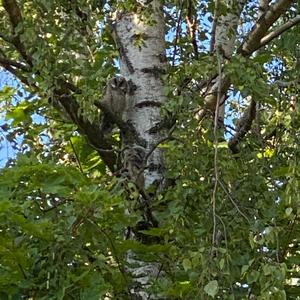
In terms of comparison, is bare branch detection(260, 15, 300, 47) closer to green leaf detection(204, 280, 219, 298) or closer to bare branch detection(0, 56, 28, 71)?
bare branch detection(0, 56, 28, 71)

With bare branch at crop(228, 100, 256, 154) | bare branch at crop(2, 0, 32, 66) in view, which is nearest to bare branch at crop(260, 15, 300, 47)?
bare branch at crop(228, 100, 256, 154)

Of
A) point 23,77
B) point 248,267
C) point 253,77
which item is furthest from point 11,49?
point 248,267

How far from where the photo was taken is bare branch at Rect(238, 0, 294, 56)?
264cm

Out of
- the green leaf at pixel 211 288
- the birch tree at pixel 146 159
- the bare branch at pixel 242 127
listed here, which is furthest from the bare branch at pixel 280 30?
the green leaf at pixel 211 288

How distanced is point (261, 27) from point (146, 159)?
55 centimetres

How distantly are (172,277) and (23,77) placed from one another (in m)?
0.75

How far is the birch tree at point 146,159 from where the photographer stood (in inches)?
71.5

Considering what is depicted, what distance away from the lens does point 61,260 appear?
6.01ft

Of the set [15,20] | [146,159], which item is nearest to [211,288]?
[146,159]

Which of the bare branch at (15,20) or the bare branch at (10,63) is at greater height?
the bare branch at (15,20)

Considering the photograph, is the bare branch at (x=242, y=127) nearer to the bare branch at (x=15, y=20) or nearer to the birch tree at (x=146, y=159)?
the birch tree at (x=146, y=159)

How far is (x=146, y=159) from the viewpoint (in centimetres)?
249

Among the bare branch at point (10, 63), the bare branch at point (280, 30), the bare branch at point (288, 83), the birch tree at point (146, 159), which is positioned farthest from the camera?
the bare branch at point (280, 30)

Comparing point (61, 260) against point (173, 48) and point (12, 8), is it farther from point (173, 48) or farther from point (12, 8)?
point (173, 48)
